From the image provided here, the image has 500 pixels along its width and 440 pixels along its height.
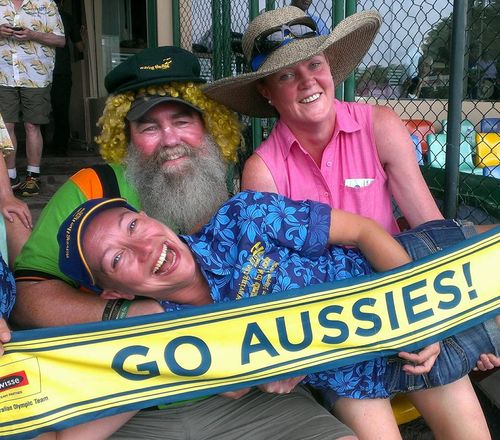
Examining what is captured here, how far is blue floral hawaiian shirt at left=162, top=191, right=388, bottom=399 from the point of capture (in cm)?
212

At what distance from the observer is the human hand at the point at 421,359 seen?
207 cm

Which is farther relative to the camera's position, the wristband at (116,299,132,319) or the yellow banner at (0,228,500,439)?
the wristband at (116,299,132,319)

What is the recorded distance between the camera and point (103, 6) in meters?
8.30

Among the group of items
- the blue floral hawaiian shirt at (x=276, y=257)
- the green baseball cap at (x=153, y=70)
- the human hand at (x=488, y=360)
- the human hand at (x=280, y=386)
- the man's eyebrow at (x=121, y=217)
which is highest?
the green baseball cap at (x=153, y=70)

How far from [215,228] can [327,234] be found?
396 mm

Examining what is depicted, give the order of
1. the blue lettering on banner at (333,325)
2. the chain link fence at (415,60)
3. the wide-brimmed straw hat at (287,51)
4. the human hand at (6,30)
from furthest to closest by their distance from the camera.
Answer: the human hand at (6,30) → the chain link fence at (415,60) → the wide-brimmed straw hat at (287,51) → the blue lettering on banner at (333,325)

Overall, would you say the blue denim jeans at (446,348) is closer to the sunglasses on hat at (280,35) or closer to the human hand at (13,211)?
the sunglasses on hat at (280,35)

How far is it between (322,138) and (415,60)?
4.90 metres

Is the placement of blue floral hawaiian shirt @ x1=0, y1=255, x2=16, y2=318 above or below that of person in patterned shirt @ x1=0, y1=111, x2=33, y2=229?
below

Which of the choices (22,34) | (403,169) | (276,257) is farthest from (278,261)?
(22,34)

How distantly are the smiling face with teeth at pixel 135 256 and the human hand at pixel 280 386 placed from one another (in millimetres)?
442

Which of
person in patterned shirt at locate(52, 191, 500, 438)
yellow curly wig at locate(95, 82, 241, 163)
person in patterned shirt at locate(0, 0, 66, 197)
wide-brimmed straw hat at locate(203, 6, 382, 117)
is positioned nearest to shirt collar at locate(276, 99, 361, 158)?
wide-brimmed straw hat at locate(203, 6, 382, 117)

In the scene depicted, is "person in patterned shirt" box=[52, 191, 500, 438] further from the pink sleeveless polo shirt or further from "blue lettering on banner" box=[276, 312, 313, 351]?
the pink sleeveless polo shirt

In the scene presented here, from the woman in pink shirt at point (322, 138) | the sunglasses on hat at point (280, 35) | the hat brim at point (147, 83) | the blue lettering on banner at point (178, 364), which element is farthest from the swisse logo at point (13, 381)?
the sunglasses on hat at point (280, 35)
